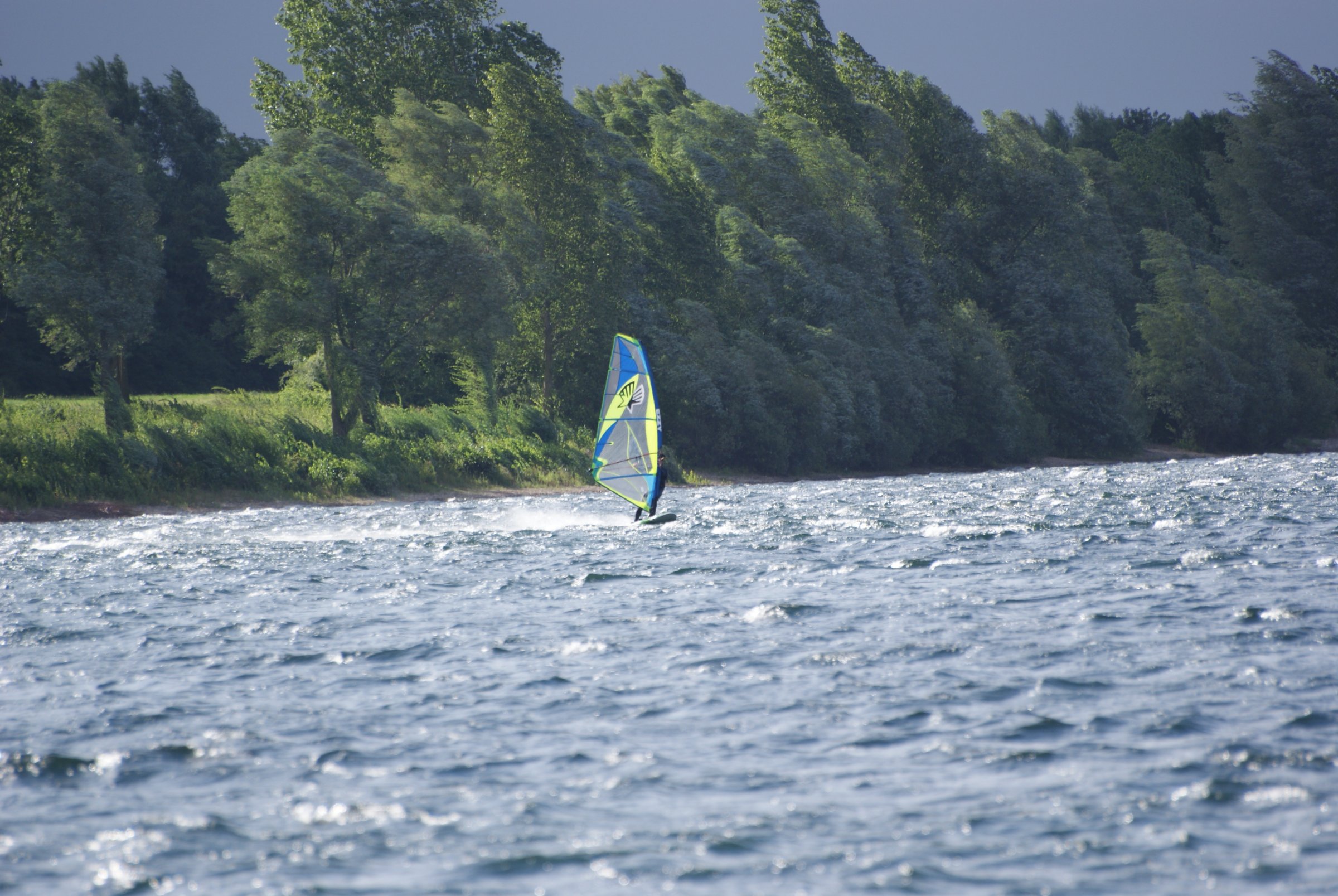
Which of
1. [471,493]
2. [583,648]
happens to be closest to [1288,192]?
[471,493]

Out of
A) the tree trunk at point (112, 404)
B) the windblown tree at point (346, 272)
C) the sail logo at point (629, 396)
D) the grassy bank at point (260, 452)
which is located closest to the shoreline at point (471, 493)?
the grassy bank at point (260, 452)

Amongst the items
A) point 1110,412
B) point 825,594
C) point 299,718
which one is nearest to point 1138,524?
point 825,594

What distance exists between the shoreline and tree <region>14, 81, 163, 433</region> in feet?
15.3

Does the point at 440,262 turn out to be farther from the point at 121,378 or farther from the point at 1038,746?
the point at 1038,746

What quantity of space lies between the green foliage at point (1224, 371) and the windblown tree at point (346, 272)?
148ft

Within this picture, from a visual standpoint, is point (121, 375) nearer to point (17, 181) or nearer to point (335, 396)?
point (335, 396)

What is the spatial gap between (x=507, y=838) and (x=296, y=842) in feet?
4.59

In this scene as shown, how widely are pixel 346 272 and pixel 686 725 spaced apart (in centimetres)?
3950

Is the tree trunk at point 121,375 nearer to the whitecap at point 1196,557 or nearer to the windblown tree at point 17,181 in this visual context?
the windblown tree at point 17,181

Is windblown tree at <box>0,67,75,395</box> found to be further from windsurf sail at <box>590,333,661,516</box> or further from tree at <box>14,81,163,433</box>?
windsurf sail at <box>590,333,661,516</box>

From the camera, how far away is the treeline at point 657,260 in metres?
45.2

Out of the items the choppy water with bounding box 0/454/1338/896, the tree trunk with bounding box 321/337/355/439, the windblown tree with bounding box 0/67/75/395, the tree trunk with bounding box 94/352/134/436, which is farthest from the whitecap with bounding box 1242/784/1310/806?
the windblown tree with bounding box 0/67/75/395

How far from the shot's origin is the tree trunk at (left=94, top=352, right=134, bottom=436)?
39844 millimetres

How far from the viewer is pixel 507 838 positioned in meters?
8.03
